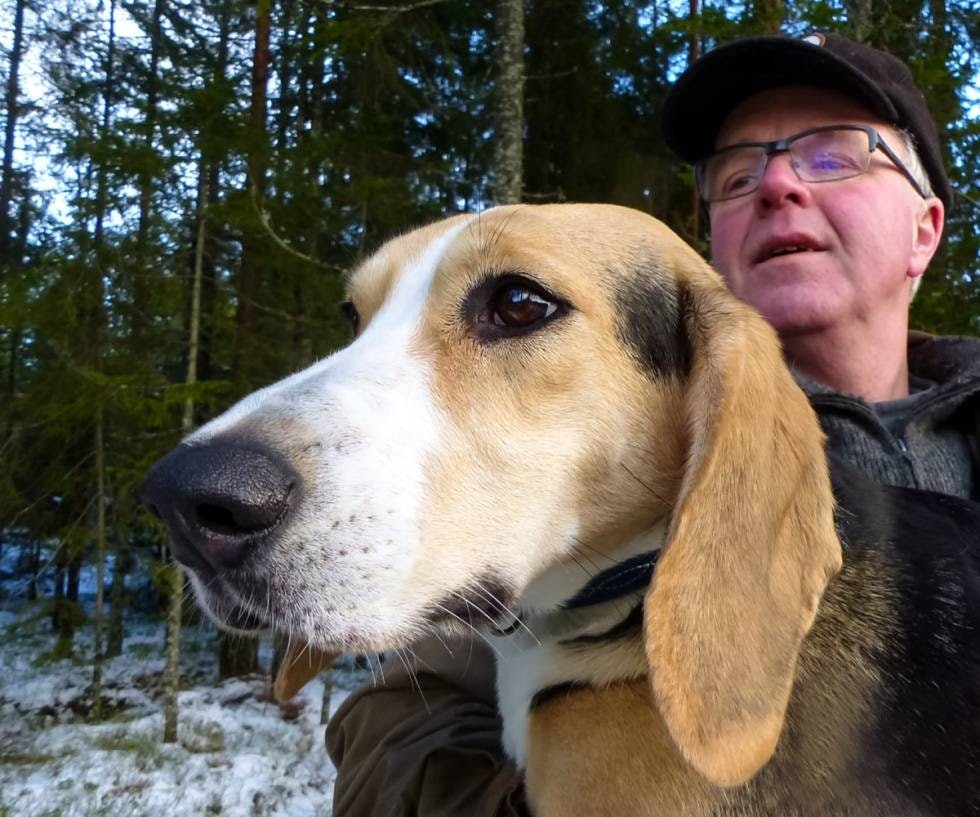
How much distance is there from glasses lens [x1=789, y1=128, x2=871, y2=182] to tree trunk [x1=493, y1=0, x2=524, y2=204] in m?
3.58

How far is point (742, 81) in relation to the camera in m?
2.79

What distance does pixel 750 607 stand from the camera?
1.54 meters

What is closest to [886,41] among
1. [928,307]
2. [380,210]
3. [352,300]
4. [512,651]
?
[928,307]

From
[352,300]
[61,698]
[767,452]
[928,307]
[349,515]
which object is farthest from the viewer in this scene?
[61,698]

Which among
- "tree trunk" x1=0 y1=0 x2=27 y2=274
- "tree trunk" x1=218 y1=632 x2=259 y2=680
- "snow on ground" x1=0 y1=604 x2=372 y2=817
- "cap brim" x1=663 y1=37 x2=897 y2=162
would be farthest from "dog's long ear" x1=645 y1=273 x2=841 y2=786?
"tree trunk" x1=0 y1=0 x2=27 y2=274

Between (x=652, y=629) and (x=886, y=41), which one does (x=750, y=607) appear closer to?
(x=652, y=629)

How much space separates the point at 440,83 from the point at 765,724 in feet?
33.6

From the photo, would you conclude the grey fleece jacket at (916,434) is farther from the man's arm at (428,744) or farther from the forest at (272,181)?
the forest at (272,181)

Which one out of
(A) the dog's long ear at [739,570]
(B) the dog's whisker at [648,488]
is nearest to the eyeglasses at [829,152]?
(A) the dog's long ear at [739,570]

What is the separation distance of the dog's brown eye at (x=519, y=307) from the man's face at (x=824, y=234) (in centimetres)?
119

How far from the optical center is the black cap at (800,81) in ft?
8.46

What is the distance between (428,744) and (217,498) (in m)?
1.09

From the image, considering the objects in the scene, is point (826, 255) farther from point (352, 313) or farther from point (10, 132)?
point (10, 132)

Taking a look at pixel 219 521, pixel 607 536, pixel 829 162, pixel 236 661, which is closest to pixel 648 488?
pixel 607 536
